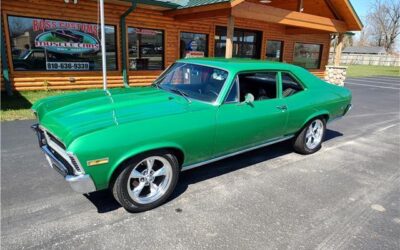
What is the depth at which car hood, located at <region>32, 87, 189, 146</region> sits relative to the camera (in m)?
2.80

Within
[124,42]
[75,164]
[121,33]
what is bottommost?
Answer: [75,164]

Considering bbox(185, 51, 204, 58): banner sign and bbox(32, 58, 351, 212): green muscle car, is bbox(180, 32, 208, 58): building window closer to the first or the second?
bbox(185, 51, 204, 58): banner sign

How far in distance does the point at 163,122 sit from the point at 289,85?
244 centimetres

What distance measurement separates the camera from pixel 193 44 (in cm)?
1273

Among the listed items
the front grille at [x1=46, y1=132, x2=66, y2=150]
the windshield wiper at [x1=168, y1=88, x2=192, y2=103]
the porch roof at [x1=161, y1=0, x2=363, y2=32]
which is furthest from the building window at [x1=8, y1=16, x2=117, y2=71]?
the front grille at [x1=46, y1=132, x2=66, y2=150]

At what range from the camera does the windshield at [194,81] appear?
3705 mm

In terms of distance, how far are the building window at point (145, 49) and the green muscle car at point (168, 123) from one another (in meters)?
7.21

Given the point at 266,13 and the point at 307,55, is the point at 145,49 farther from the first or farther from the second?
the point at 307,55

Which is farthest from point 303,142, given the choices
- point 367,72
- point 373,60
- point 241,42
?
point 373,60

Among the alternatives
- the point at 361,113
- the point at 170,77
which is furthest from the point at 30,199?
the point at 361,113

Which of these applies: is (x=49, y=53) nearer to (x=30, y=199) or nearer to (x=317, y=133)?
(x=30, y=199)

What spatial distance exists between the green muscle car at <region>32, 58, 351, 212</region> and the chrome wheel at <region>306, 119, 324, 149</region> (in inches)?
9.9

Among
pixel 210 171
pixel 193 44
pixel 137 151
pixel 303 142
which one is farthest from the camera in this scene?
pixel 193 44

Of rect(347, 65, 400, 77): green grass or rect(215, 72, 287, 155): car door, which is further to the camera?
rect(347, 65, 400, 77): green grass
